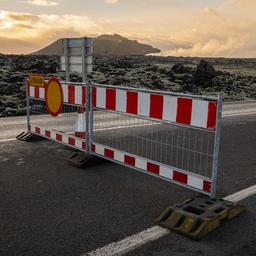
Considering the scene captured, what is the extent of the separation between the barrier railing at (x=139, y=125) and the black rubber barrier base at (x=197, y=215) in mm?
214

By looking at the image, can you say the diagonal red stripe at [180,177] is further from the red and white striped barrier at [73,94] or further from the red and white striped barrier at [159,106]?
the red and white striped barrier at [73,94]

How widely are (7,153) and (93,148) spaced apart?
1748 millimetres

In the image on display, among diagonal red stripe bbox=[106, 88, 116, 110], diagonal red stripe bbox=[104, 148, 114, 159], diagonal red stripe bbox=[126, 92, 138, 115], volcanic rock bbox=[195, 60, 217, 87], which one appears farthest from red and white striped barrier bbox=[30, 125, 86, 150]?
volcanic rock bbox=[195, 60, 217, 87]

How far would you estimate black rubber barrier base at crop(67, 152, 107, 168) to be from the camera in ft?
20.7

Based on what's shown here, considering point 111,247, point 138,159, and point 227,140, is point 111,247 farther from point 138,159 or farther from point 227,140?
point 227,140

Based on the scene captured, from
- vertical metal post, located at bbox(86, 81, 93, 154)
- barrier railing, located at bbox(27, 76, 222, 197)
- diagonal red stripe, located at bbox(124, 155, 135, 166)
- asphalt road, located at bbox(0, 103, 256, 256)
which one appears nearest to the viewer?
asphalt road, located at bbox(0, 103, 256, 256)

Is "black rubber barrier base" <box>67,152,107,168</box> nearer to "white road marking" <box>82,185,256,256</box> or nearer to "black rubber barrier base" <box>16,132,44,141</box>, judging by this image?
"black rubber barrier base" <box>16,132,44,141</box>

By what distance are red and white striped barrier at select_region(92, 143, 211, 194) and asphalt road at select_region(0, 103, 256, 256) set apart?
251 millimetres

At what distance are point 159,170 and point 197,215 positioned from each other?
114cm

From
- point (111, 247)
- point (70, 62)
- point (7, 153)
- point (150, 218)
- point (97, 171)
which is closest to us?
point (111, 247)

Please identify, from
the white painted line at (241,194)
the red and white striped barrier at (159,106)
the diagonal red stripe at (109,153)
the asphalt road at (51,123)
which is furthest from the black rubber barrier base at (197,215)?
the asphalt road at (51,123)

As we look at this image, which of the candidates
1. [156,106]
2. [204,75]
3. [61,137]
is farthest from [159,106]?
[204,75]

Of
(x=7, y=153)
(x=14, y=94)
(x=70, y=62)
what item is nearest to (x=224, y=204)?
(x=7, y=153)

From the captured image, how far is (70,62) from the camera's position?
26.2ft
